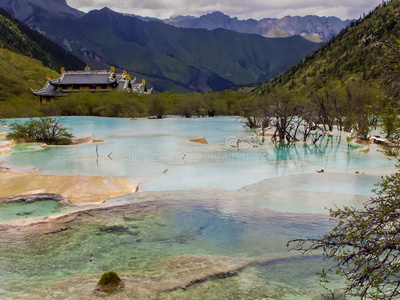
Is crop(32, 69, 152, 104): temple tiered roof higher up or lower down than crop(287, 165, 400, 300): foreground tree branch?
higher up

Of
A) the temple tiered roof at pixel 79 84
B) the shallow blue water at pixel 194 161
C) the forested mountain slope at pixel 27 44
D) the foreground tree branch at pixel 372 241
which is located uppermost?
the forested mountain slope at pixel 27 44

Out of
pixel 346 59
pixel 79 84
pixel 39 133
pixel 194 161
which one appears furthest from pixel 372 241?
pixel 79 84

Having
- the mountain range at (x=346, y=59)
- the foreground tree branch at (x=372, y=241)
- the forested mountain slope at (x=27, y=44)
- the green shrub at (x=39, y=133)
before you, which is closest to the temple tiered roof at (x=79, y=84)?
the mountain range at (x=346, y=59)

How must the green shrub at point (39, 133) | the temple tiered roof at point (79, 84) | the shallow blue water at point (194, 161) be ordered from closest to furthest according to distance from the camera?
the shallow blue water at point (194, 161)
the green shrub at point (39, 133)
the temple tiered roof at point (79, 84)

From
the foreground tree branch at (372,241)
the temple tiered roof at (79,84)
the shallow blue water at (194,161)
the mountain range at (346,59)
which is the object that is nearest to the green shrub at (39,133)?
the shallow blue water at (194,161)

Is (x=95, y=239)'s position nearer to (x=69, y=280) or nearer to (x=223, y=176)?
(x=69, y=280)

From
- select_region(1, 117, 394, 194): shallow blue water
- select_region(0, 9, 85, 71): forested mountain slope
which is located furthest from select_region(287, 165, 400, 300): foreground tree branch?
select_region(0, 9, 85, 71): forested mountain slope

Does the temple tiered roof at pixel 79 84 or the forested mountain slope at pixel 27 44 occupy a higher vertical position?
the forested mountain slope at pixel 27 44

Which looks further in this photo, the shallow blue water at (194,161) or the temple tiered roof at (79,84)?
the temple tiered roof at (79,84)

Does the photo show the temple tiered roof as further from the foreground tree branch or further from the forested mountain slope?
the foreground tree branch

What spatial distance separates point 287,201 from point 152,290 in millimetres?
4500

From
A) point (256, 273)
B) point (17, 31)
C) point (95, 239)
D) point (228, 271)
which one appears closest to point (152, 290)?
point (228, 271)

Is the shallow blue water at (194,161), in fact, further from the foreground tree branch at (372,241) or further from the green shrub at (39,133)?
the foreground tree branch at (372,241)

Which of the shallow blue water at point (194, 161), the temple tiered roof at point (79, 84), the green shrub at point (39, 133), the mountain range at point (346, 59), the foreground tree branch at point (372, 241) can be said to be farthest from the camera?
the temple tiered roof at point (79, 84)
